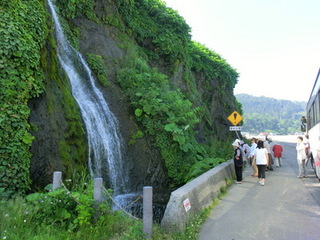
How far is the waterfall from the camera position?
921cm

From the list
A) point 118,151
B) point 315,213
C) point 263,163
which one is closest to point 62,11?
point 118,151

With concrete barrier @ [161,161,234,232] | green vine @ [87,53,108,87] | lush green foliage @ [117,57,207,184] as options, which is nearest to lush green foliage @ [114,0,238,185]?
lush green foliage @ [117,57,207,184]

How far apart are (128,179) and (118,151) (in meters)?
1.18

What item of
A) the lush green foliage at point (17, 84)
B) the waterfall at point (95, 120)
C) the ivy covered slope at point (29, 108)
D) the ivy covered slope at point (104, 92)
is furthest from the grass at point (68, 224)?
the waterfall at point (95, 120)

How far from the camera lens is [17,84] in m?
6.70

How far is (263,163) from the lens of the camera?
9.45m

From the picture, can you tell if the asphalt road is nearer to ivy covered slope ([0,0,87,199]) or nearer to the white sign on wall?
the white sign on wall

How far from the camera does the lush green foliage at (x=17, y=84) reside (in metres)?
6.13

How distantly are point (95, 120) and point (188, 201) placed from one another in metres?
5.79

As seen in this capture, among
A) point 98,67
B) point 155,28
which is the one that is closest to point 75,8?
point 98,67

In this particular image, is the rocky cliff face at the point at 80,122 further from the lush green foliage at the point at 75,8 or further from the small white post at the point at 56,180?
the small white post at the point at 56,180

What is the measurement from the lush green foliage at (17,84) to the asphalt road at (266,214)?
4528 millimetres

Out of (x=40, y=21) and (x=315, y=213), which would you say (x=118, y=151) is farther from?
(x=315, y=213)

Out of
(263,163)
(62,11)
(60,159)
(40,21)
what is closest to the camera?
(60,159)
